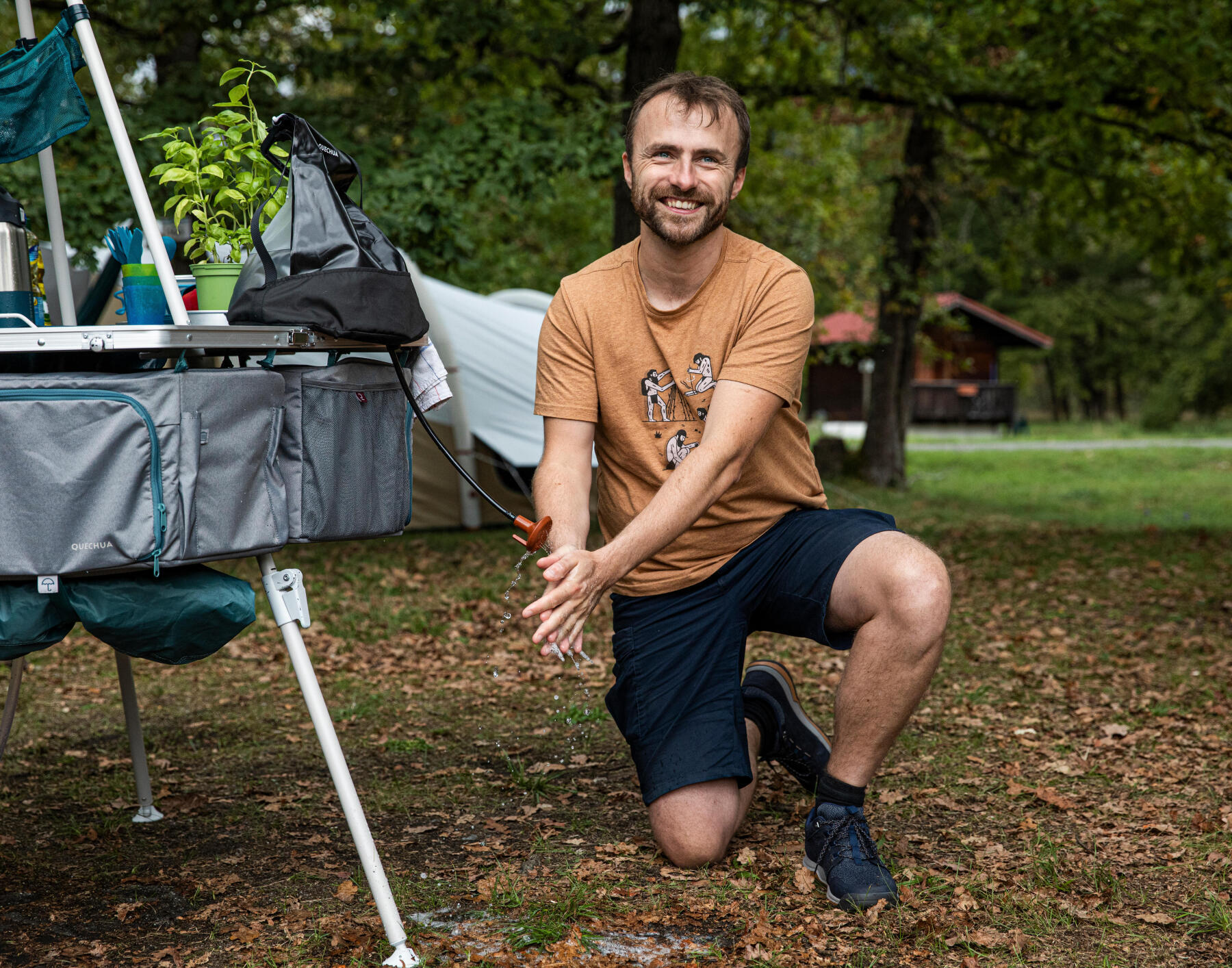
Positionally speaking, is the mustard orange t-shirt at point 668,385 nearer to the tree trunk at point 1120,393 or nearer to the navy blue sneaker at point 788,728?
the navy blue sneaker at point 788,728

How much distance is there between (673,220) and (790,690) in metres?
1.28

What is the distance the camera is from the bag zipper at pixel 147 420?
198 centimetres

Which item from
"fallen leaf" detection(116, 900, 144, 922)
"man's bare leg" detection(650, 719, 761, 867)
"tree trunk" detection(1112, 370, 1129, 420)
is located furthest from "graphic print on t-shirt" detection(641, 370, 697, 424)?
"tree trunk" detection(1112, 370, 1129, 420)

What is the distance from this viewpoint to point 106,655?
18.4 ft

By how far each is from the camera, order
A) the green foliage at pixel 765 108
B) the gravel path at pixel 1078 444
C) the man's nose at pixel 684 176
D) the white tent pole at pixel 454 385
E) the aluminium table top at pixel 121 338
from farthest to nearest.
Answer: the gravel path at pixel 1078 444
the white tent pole at pixel 454 385
the green foliage at pixel 765 108
the man's nose at pixel 684 176
the aluminium table top at pixel 121 338

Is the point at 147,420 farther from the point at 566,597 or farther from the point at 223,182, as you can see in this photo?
the point at 566,597

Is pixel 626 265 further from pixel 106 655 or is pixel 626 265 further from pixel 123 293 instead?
pixel 106 655

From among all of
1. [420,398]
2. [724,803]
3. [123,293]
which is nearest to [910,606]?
[724,803]

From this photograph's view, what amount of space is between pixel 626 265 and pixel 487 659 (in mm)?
2810

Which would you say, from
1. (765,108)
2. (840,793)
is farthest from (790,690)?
(765,108)

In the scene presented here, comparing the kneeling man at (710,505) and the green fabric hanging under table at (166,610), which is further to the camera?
the kneeling man at (710,505)

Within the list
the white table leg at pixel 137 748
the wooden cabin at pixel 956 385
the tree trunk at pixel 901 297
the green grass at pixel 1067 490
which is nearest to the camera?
the white table leg at pixel 137 748

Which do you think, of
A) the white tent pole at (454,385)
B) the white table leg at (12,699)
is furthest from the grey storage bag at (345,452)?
the white tent pole at (454,385)

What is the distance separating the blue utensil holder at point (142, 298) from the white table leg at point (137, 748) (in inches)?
43.3
